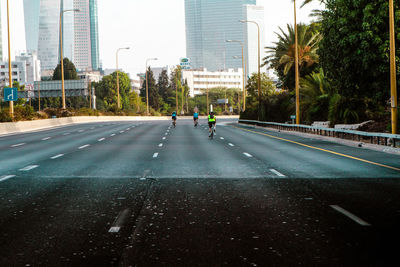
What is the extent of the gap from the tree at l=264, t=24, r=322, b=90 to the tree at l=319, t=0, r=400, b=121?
23.0m

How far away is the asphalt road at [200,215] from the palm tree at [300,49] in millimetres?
39629

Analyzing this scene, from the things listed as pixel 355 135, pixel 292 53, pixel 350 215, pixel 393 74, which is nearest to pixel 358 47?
pixel 393 74

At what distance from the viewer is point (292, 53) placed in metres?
55.2

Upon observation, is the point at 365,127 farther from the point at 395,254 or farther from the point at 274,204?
the point at 395,254

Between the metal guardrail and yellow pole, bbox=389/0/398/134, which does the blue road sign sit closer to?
the metal guardrail

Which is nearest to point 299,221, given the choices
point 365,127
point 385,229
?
point 385,229

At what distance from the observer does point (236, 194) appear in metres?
10.2

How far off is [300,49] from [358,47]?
27606mm

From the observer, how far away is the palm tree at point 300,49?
53.8 m

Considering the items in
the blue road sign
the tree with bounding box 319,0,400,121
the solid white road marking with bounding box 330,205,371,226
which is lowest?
the solid white road marking with bounding box 330,205,371,226

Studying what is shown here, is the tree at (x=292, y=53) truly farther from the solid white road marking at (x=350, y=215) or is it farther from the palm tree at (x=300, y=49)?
the solid white road marking at (x=350, y=215)

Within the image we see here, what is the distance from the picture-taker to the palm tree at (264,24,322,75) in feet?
176

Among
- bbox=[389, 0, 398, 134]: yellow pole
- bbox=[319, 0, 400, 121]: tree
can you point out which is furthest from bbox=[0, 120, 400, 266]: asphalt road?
bbox=[319, 0, 400, 121]: tree

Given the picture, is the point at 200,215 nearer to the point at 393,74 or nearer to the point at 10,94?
the point at 393,74
